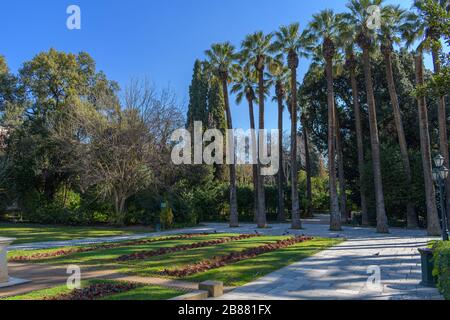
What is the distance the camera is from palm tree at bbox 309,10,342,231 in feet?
86.0

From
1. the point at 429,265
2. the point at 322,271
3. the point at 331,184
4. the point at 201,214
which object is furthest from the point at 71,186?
the point at 429,265

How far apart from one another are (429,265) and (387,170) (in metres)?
20.8

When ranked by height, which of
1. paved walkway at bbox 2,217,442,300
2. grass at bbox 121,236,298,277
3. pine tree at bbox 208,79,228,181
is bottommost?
paved walkway at bbox 2,217,442,300

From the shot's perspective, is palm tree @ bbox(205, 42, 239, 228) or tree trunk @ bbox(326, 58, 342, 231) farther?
palm tree @ bbox(205, 42, 239, 228)

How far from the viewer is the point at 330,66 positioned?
26.8 m

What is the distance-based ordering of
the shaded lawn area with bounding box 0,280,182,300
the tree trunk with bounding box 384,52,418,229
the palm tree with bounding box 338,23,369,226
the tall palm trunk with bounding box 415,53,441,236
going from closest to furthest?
the shaded lawn area with bounding box 0,280,182,300, the tall palm trunk with bounding box 415,53,441,236, the palm tree with bounding box 338,23,369,226, the tree trunk with bounding box 384,52,418,229

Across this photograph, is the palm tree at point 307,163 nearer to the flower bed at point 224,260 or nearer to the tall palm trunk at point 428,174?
the tall palm trunk at point 428,174

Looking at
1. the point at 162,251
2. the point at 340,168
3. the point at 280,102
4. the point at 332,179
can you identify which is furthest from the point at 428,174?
the point at 162,251

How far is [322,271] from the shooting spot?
1057 centimetres

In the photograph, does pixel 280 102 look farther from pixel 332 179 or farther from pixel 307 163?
pixel 332 179

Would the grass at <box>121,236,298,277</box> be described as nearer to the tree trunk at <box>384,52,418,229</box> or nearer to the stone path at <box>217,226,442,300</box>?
the stone path at <box>217,226,442,300</box>

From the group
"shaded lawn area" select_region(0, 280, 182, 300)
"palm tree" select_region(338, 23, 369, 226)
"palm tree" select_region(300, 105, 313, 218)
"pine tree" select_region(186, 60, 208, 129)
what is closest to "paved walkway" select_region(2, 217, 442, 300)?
"shaded lawn area" select_region(0, 280, 182, 300)

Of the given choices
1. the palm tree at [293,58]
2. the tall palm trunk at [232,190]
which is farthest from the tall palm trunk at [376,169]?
the tall palm trunk at [232,190]

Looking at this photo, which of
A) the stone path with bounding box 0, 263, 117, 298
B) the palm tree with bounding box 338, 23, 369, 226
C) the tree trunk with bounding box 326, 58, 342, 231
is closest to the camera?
the stone path with bounding box 0, 263, 117, 298
